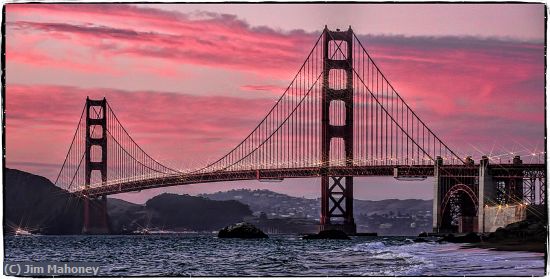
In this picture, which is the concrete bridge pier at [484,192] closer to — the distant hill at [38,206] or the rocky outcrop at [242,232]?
the rocky outcrop at [242,232]

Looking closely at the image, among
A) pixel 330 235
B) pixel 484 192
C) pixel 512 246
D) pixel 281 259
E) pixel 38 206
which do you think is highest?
pixel 484 192

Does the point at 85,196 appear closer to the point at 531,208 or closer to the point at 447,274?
the point at 531,208

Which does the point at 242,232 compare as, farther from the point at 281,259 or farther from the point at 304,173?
the point at 281,259

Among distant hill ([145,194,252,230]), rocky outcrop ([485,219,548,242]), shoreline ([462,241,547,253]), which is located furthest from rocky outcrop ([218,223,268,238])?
shoreline ([462,241,547,253])

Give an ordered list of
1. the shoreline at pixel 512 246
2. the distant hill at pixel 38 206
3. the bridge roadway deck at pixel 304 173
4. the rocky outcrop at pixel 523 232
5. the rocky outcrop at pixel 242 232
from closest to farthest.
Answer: the shoreline at pixel 512 246 → the distant hill at pixel 38 206 → the rocky outcrop at pixel 523 232 → the bridge roadway deck at pixel 304 173 → the rocky outcrop at pixel 242 232

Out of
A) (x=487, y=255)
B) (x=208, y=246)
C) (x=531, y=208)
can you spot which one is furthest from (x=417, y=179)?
(x=487, y=255)

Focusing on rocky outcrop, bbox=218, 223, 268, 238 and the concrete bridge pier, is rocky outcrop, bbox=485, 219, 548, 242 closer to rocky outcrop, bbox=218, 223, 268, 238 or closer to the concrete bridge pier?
the concrete bridge pier

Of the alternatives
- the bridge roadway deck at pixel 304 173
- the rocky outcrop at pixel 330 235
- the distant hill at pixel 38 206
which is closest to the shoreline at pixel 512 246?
the distant hill at pixel 38 206

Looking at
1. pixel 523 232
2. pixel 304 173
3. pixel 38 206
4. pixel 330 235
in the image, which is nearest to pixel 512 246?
pixel 523 232
